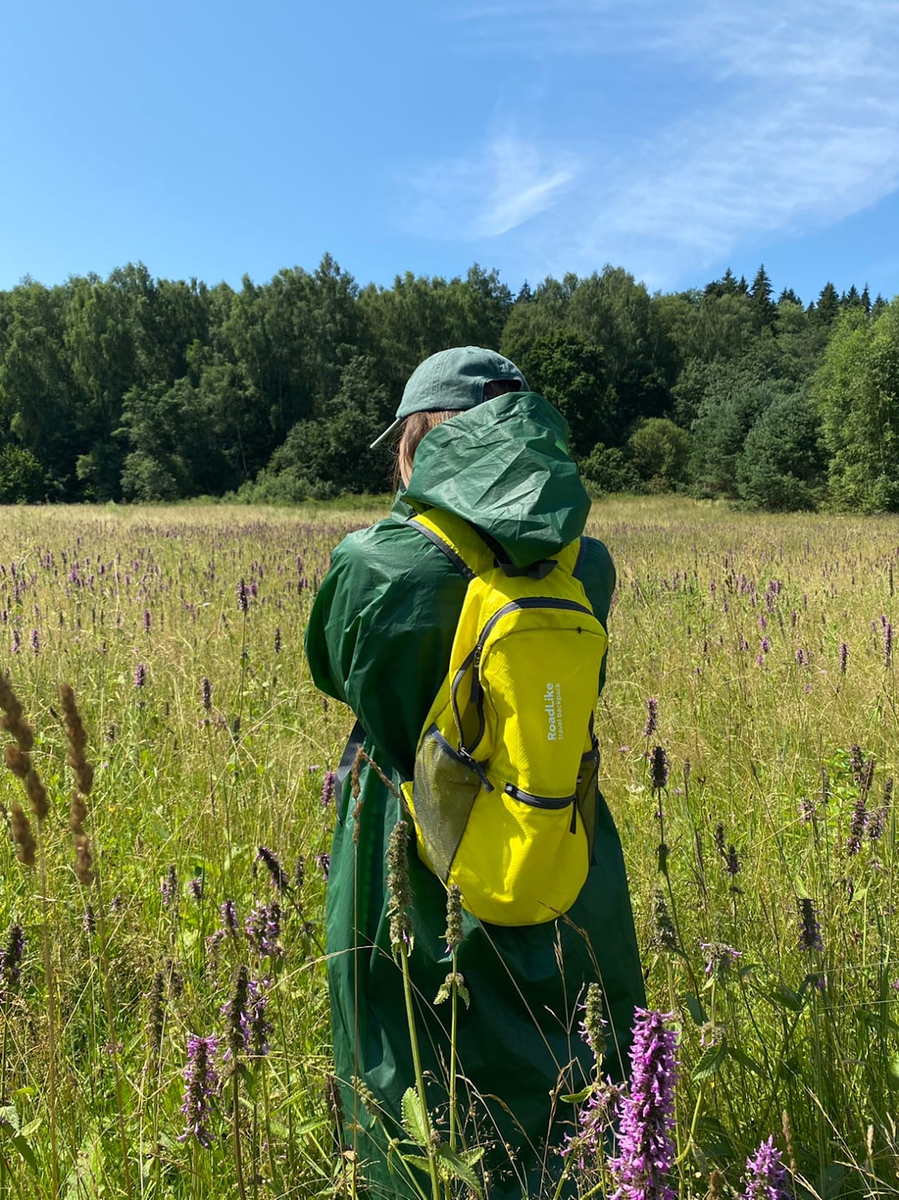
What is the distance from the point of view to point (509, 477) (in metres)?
1.25

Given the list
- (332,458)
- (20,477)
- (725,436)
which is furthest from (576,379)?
(20,477)

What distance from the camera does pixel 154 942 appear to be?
2.08m

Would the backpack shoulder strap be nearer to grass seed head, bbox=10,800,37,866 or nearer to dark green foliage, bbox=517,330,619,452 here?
grass seed head, bbox=10,800,37,866

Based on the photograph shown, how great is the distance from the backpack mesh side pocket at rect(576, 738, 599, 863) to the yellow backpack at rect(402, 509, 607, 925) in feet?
0.24

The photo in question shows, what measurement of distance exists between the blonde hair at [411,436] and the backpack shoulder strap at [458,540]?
29cm

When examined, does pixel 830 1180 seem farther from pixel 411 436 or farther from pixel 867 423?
pixel 867 423

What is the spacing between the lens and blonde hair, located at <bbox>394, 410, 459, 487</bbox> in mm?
1643

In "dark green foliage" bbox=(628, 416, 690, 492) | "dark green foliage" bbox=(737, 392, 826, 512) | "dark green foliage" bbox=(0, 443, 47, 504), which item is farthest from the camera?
"dark green foliage" bbox=(628, 416, 690, 492)

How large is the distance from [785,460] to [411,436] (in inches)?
1541

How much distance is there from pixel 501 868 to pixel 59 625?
175 inches

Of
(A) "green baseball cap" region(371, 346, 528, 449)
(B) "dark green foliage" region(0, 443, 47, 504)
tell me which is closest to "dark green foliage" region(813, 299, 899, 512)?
(A) "green baseball cap" region(371, 346, 528, 449)

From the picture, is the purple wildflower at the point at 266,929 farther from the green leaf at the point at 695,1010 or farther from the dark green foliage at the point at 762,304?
the dark green foliage at the point at 762,304

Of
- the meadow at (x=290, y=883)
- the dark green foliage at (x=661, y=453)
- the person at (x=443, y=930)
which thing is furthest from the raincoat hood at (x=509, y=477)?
the dark green foliage at (x=661, y=453)

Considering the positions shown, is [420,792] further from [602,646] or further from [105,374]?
[105,374]
